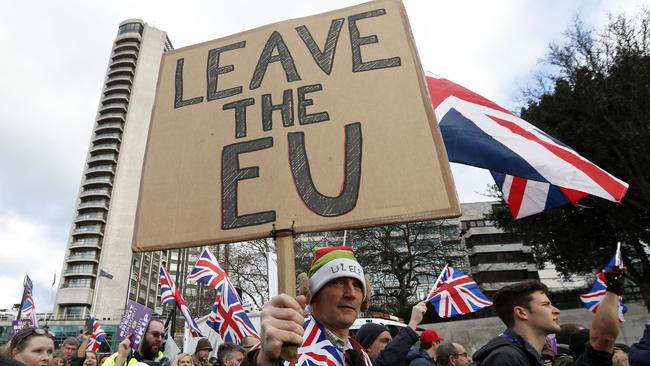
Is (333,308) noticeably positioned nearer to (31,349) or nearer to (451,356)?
(31,349)

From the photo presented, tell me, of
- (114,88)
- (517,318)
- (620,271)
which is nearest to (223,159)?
(517,318)

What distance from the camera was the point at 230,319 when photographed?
23.0 ft

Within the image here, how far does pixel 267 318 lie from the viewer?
52.9 inches

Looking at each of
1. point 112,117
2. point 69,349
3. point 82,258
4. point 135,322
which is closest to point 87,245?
point 82,258

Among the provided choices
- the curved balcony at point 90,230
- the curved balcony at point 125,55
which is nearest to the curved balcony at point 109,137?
the curved balcony at point 90,230

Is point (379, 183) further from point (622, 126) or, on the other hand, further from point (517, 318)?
point (622, 126)

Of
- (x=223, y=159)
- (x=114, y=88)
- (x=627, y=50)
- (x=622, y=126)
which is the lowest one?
(x=223, y=159)

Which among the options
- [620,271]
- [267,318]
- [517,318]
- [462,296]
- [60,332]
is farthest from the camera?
[60,332]

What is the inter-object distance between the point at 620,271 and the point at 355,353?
1739 millimetres

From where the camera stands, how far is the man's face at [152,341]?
542 cm

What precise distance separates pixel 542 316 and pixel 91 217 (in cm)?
7877

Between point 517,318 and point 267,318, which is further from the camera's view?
point 517,318

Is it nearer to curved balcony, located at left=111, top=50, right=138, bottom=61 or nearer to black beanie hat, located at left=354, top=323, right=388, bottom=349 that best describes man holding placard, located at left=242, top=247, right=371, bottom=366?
black beanie hat, located at left=354, top=323, right=388, bottom=349

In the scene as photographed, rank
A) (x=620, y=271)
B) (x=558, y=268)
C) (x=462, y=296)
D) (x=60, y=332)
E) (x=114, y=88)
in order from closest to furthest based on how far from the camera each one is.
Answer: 1. (x=620, y=271)
2. (x=462, y=296)
3. (x=558, y=268)
4. (x=60, y=332)
5. (x=114, y=88)
